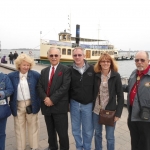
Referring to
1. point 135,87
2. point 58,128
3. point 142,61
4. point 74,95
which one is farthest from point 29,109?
point 142,61

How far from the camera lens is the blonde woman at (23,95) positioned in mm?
2566

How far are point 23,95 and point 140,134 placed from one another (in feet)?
6.28

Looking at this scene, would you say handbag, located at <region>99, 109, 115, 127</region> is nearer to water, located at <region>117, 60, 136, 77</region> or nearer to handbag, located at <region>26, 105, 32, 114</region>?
handbag, located at <region>26, 105, 32, 114</region>

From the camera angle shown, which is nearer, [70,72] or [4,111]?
[4,111]

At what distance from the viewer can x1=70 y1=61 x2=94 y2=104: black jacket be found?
249 centimetres

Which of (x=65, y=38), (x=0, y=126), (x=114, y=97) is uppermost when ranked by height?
(x=65, y=38)

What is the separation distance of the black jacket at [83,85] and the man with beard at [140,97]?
599 mm

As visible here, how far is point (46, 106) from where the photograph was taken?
2580mm

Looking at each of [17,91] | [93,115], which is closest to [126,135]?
[93,115]

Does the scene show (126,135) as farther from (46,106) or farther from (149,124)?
(46,106)

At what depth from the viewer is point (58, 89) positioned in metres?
2.48

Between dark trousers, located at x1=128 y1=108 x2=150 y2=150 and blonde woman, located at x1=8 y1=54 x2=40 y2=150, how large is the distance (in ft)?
5.23

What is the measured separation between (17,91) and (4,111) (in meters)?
0.36

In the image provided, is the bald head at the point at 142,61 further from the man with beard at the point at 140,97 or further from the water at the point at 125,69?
the water at the point at 125,69
